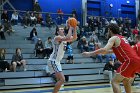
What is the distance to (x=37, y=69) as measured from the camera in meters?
15.3

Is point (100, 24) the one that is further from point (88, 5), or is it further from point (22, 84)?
point (22, 84)

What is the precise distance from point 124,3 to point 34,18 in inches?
540

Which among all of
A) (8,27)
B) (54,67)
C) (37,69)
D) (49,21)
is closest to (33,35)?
(8,27)

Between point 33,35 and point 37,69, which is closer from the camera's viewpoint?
point 37,69

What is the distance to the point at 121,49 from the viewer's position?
7141mm

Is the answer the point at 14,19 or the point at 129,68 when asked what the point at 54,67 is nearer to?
the point at 129,68

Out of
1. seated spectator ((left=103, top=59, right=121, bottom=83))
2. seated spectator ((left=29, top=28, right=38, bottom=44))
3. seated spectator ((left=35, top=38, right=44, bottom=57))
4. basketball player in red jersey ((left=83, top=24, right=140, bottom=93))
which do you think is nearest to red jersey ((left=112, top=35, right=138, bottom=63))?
basketball player in red jersey ((left=83, top=24, right=140, bottom=93))

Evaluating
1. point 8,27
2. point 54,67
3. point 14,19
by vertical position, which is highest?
point 14,19

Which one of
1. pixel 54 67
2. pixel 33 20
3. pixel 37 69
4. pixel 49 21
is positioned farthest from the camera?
pixel 49 21

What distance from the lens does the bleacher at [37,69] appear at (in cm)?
1360

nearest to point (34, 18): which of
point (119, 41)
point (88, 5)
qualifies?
point (88, 5)

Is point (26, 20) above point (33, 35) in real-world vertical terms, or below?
above

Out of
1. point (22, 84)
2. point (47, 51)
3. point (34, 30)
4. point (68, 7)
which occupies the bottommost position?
point (22, 84)

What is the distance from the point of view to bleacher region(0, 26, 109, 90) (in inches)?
536
